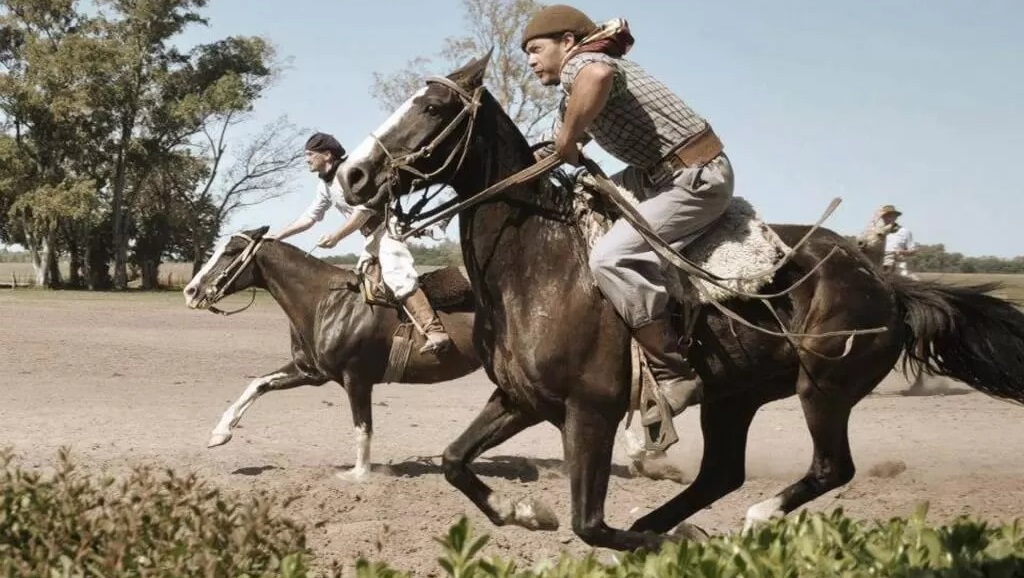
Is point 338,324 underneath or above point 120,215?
underneath

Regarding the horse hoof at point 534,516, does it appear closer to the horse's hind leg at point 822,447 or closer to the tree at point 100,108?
the horse's hind leg at point 822,447

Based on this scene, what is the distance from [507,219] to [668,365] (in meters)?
1.12

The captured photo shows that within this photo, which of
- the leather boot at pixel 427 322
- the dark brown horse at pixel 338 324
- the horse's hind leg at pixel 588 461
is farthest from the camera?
the dark brown horse at pixel 338 324

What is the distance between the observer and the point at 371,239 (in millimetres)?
9938

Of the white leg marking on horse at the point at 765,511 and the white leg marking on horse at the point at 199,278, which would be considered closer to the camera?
the white leg marking on horse at the point at 765,511

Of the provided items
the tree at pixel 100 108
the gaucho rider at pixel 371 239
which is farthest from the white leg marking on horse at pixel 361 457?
the tree at pixel 100 108

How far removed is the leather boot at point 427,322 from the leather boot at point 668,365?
3.93 m

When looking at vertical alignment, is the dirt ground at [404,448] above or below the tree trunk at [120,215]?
below

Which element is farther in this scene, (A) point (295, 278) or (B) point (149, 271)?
(B) point (149, 271)

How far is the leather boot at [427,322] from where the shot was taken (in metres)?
9.84

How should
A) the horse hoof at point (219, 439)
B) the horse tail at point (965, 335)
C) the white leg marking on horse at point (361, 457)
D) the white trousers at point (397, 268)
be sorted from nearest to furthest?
the horse tail at point (965, 335), the white trousers at point (397, 268), the white leg marking on horse at point (361, 457), the horse hoof at point (219, 439)

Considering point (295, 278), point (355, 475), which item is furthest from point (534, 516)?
point (295, 278)

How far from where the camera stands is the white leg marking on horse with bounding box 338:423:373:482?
10.0 metres

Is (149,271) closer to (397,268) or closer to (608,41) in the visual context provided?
(397,268)
